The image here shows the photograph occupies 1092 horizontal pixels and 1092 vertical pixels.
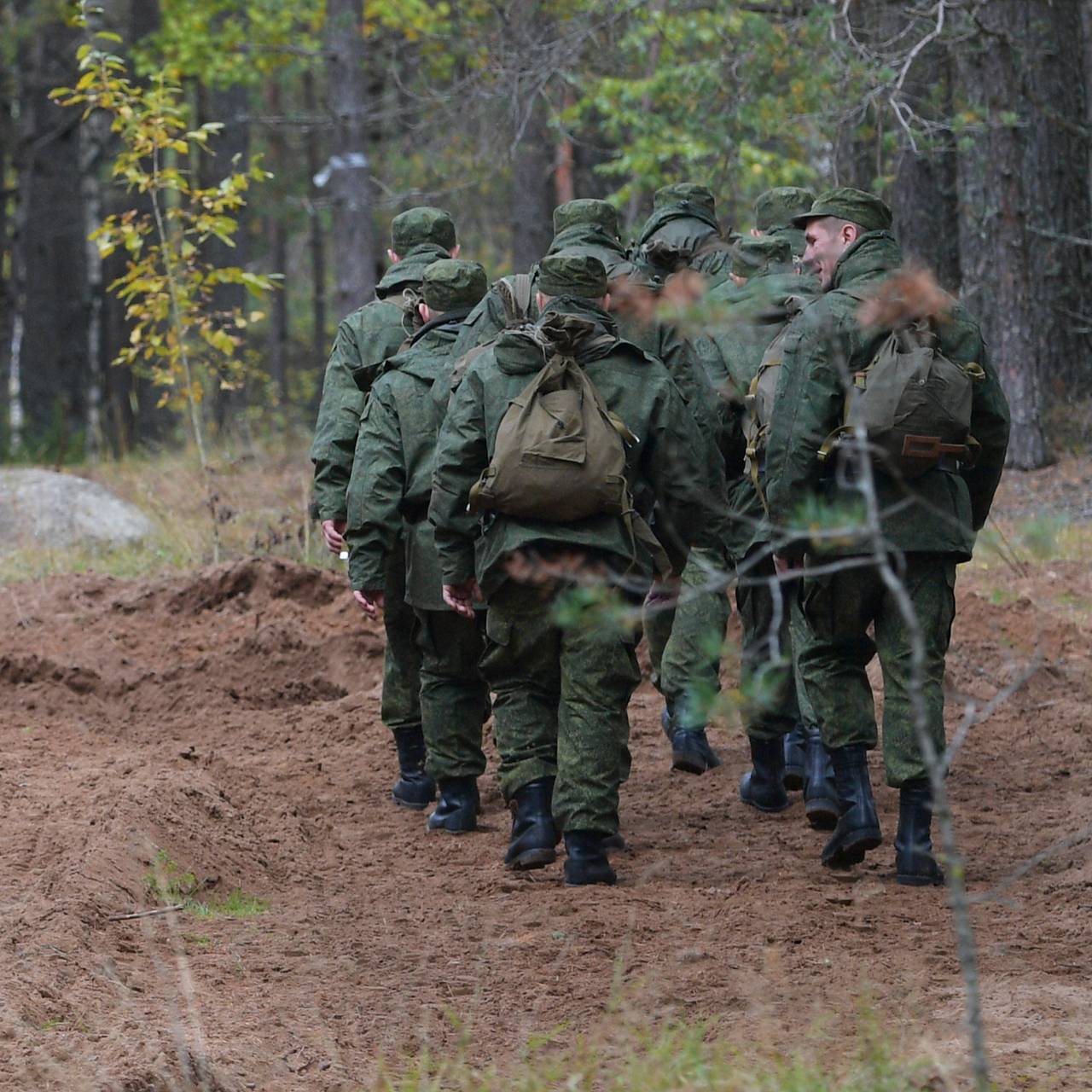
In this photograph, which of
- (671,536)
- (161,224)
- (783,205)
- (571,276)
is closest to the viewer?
(671,536)

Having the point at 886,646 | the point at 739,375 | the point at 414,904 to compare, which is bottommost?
the point at 414,904

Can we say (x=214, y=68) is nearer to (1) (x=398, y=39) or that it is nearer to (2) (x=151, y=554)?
(1) (x=398, y=39)

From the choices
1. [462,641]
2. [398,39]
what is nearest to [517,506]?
[462,641]

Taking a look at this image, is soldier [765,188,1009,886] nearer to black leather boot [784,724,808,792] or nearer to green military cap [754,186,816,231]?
black leather boot [784,724,808,792]

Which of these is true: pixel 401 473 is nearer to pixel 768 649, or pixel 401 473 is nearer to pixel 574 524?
pixel 574 524

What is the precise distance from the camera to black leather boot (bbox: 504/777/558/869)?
20.7 feet

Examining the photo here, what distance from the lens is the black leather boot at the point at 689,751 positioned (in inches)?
298

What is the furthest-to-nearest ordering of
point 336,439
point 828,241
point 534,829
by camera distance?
point 336,439 → point 534,829 → point 828,241

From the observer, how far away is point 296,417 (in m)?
26.6

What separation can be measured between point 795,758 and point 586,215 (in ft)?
8.29

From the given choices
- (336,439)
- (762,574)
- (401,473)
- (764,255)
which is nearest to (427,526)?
(401,473)

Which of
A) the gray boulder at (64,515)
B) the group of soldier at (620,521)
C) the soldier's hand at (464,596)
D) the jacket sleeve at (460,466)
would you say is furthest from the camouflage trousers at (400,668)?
the gray boulder at (64,515)

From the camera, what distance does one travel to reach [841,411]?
5.87m

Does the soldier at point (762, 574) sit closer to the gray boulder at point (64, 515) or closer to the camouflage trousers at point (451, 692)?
the camouflage trousers at point (451, 692)
